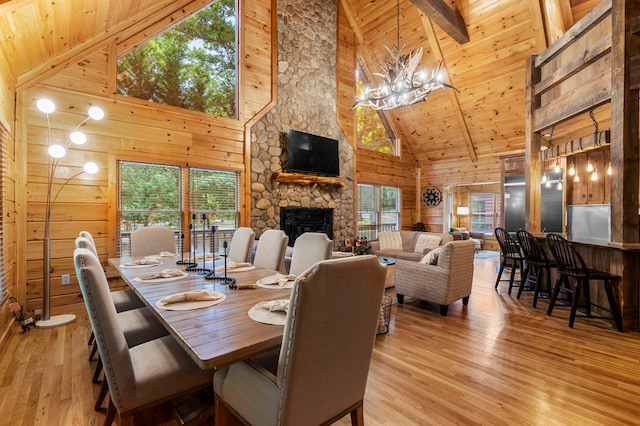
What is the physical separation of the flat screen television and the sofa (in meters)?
1.86

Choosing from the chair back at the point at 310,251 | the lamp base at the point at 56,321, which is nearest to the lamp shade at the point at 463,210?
the chair back at the point at 310,251

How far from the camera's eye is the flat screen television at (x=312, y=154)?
6105 millimetres

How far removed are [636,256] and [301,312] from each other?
4.14 meters

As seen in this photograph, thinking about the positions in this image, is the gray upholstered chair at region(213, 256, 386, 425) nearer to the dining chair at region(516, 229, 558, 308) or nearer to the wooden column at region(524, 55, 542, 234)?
the dining chair at region(516, 229, 558, 308)

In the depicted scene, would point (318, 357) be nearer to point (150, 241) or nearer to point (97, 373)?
point (97, 373)

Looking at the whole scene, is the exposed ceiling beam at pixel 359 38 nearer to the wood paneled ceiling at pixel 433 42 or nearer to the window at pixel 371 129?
the wood paneled ceiling at pixel 433 42

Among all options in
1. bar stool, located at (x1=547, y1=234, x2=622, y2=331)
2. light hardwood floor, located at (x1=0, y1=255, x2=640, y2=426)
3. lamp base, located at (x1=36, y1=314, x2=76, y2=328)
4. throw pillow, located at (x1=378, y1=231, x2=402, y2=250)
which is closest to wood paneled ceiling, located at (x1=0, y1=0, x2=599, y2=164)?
light hardwood floor, located at (x1=0, y1=255, x2=640, y2=426)

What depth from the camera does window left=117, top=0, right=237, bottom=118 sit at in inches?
181

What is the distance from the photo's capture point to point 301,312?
1073mm

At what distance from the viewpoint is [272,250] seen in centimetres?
322

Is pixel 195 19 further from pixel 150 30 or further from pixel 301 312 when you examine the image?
pixel 301 312

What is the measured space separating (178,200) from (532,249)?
5.42 metres

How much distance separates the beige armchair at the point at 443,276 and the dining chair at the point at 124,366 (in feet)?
9.73

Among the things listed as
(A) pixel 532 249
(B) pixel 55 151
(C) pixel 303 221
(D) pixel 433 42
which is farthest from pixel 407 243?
(B) pixel 55 151
